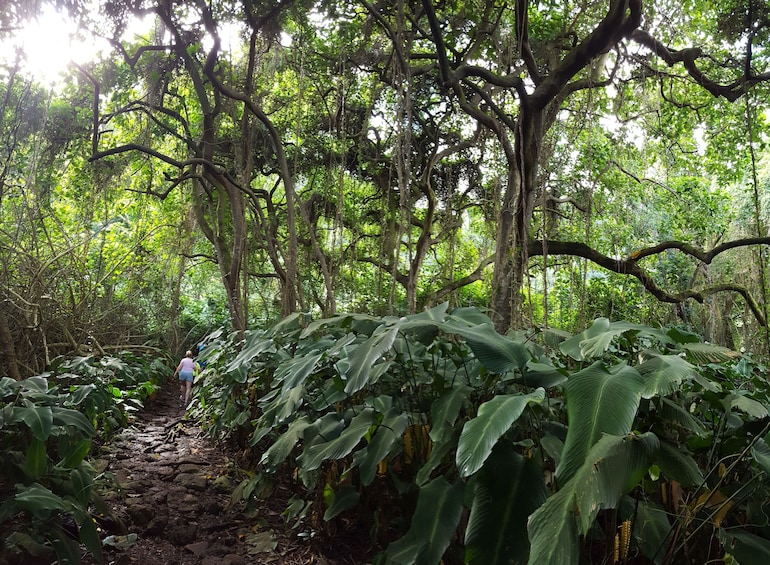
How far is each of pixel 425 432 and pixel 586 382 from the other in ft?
2.80

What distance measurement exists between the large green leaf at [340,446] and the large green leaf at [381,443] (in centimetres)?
6

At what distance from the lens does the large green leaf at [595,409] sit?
1080 mm

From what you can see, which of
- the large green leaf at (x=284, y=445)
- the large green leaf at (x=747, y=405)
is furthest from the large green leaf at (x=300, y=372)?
the large green leaf at (x=747, y=405)

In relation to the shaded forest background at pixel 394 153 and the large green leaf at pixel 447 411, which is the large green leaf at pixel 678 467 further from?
the shaded forest background at pixel 394 153

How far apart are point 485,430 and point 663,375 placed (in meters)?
0.46

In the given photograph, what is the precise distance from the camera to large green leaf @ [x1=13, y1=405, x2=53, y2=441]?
1.83 meters

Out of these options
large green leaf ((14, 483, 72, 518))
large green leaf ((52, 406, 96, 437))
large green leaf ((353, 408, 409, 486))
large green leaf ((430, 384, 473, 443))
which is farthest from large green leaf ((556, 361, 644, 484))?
large green leaf ((52, 406, 96, 437))

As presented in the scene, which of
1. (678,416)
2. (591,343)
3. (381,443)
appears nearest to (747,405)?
(678,416)

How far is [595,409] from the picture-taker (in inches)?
44.8

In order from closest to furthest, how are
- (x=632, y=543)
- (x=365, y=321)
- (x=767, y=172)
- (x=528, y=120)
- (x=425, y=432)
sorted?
(x=632, y=543) → (x=425, y=432) → (x=365, y=321) → (x=528, y=120) → (x=767, y=172)

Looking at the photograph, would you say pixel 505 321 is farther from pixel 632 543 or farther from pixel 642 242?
pixel 642 242

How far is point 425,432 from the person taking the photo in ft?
6.39

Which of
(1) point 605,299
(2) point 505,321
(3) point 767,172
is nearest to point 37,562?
(2) point 505,321

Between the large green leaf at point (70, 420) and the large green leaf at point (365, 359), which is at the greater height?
the large green leaf at point (365, 359)
